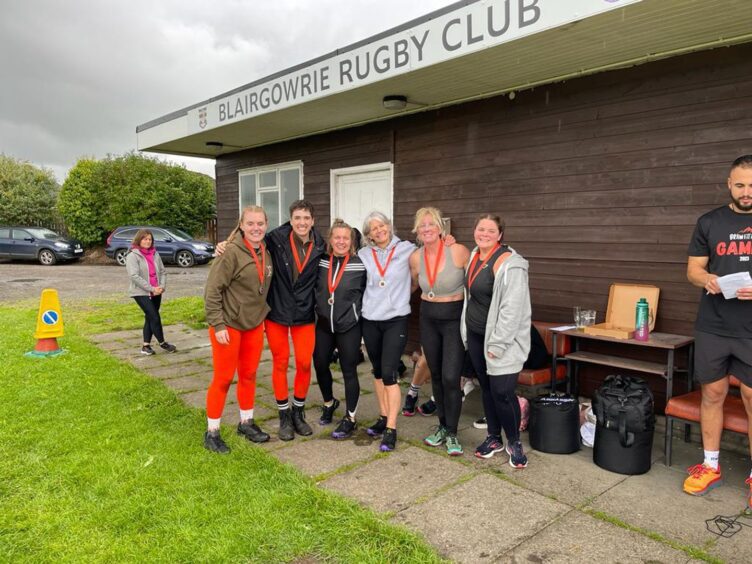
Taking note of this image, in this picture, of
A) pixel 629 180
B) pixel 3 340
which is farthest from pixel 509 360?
pixel 3 340

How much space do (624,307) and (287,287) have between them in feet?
8.97

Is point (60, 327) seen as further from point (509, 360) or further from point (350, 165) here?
point (509, 360)

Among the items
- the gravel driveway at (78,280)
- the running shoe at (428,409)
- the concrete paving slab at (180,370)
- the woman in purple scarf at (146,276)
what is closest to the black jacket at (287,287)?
the running shoe at (428,409)

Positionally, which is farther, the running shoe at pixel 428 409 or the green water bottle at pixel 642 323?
the running shoe at pixel 428 409

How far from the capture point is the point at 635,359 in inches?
180

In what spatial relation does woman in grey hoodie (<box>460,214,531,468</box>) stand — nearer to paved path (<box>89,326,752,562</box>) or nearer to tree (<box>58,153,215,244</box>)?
paved path (<box>89,326,752,562</box>)

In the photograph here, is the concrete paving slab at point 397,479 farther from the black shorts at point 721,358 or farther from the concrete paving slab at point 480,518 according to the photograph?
the black shorts at point 721,358

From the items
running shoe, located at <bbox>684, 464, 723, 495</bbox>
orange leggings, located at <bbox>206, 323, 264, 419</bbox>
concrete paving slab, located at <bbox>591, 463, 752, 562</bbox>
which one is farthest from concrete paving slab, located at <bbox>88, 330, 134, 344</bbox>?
running shoe, located at <bbox>684, 464, 723, 495</bbox>

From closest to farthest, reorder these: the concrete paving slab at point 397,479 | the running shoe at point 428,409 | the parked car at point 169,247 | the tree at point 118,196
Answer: the concrete paving slab at point 397,479
the running shoe at point 428,409
the parked car at point 169,247
the tree at point 118,196

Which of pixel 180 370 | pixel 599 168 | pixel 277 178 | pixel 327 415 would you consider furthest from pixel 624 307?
pixel 277 178

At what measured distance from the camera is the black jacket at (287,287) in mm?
3908

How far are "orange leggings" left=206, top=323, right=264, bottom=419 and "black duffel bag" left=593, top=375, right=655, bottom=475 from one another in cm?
236

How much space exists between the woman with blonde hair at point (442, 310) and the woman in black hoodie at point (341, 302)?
1.53 feet

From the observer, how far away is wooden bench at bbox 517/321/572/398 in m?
4.49
